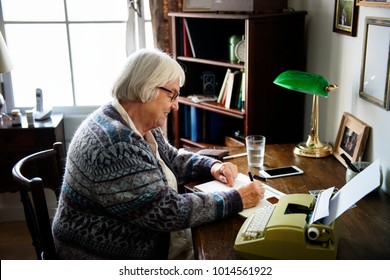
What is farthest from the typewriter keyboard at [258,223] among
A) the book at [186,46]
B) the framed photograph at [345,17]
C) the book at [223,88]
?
the book at [186,46]

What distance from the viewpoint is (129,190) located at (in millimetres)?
1198

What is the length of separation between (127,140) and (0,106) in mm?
1545

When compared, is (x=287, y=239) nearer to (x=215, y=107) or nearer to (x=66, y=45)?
(x=215, y=107)

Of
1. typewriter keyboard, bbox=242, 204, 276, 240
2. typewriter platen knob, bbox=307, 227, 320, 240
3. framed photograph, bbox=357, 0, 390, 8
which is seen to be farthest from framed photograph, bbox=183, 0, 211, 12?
typewriter platen knob, bbox=307, 227, 320, 240

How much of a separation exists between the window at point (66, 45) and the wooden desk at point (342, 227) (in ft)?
5.01

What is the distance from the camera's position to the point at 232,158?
1.83 m

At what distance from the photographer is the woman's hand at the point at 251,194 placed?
52.9 inches

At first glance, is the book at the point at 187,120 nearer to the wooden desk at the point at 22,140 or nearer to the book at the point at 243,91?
the book at the point at 243,91

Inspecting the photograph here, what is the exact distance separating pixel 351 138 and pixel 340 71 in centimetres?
33

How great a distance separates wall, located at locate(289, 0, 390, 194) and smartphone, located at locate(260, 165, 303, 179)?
0.82ft

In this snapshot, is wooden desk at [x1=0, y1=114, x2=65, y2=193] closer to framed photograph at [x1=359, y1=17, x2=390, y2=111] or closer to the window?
the window

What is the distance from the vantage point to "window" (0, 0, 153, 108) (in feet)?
9.04

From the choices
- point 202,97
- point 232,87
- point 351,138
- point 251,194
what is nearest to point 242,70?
point 232,87
